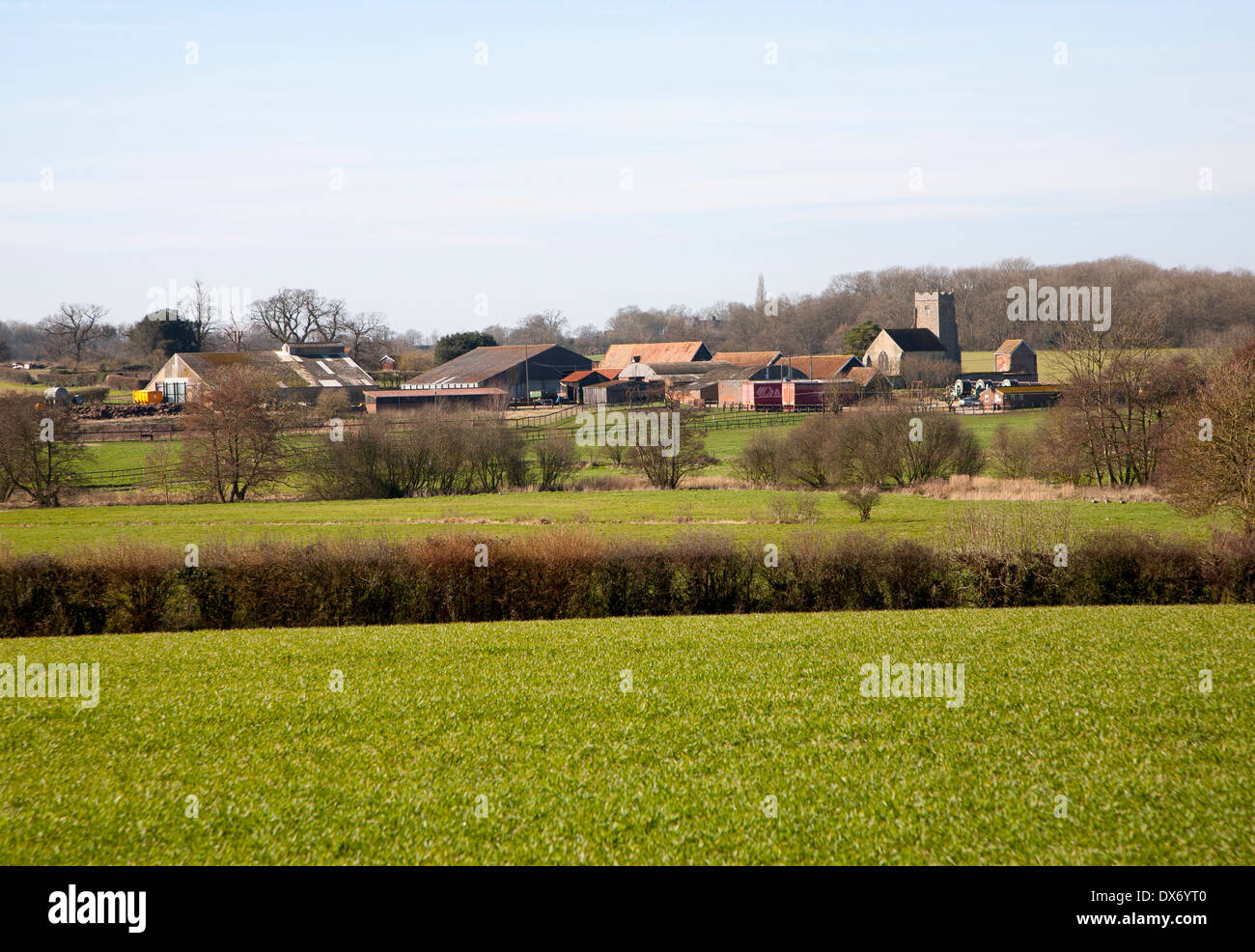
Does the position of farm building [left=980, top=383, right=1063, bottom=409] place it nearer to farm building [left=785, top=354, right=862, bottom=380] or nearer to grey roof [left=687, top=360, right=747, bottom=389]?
farm building [left=785, top=354, right=862, bottom=380]

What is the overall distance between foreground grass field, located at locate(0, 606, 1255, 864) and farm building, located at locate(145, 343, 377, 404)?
65.9 meters

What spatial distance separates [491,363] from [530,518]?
6415cm

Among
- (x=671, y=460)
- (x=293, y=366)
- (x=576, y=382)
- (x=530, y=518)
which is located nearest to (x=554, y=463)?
(x=671, y=460)

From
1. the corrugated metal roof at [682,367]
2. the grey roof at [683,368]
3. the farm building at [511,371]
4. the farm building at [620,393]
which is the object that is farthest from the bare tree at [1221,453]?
the corrugated metal roof at [682,367]

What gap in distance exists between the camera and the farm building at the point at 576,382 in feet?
303

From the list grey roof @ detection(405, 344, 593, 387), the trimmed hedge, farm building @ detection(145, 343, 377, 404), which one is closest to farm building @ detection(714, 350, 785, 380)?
grey roof @ detection(405, 344, 593, 387)

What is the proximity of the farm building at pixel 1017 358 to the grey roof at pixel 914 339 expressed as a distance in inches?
277

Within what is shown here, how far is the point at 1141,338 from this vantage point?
131 feet

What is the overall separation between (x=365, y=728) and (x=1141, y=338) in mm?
39711

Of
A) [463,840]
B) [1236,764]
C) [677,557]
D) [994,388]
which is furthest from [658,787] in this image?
[994,388]

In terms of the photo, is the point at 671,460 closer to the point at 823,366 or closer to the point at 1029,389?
the point at 1029,389

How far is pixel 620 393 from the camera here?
91250 mm
